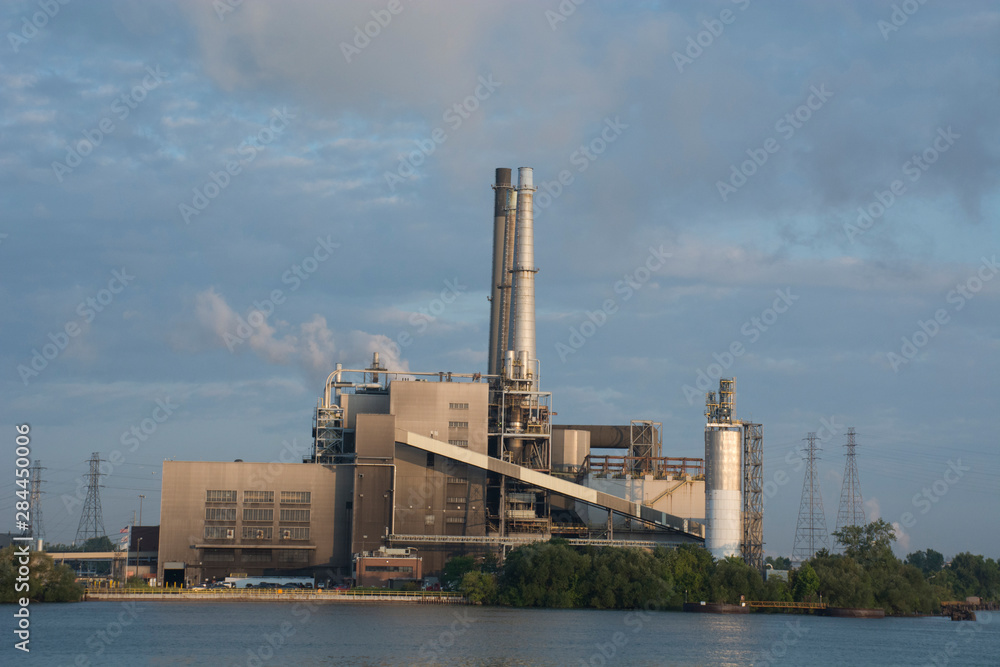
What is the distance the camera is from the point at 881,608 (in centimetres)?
10256

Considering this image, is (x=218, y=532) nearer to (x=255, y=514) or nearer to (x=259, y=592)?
(x=255, y=514)

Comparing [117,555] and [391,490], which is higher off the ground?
[391,490]

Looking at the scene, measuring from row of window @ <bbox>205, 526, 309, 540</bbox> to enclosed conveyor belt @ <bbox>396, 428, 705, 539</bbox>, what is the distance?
1327cm

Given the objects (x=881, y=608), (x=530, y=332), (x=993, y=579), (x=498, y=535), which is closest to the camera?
(x=881, y=608)

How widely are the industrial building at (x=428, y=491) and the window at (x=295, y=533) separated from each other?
0.13 metres

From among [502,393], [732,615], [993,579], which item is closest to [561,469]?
[502,393]

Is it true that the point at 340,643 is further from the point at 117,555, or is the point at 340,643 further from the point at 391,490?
the point at 117,555

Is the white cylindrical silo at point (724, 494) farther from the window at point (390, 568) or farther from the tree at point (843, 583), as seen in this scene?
the window at point (390, 568)

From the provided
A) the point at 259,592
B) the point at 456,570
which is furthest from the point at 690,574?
the point at 259,592

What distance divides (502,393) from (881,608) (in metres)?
41.0

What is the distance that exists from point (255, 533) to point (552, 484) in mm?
28834

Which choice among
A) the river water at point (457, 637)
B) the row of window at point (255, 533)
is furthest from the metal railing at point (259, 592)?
the row of window at point (255, 533)

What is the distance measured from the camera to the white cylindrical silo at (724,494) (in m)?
100

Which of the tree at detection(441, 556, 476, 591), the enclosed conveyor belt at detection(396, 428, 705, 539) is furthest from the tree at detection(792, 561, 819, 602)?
the tree at detection(441, 556, 476, 591)
